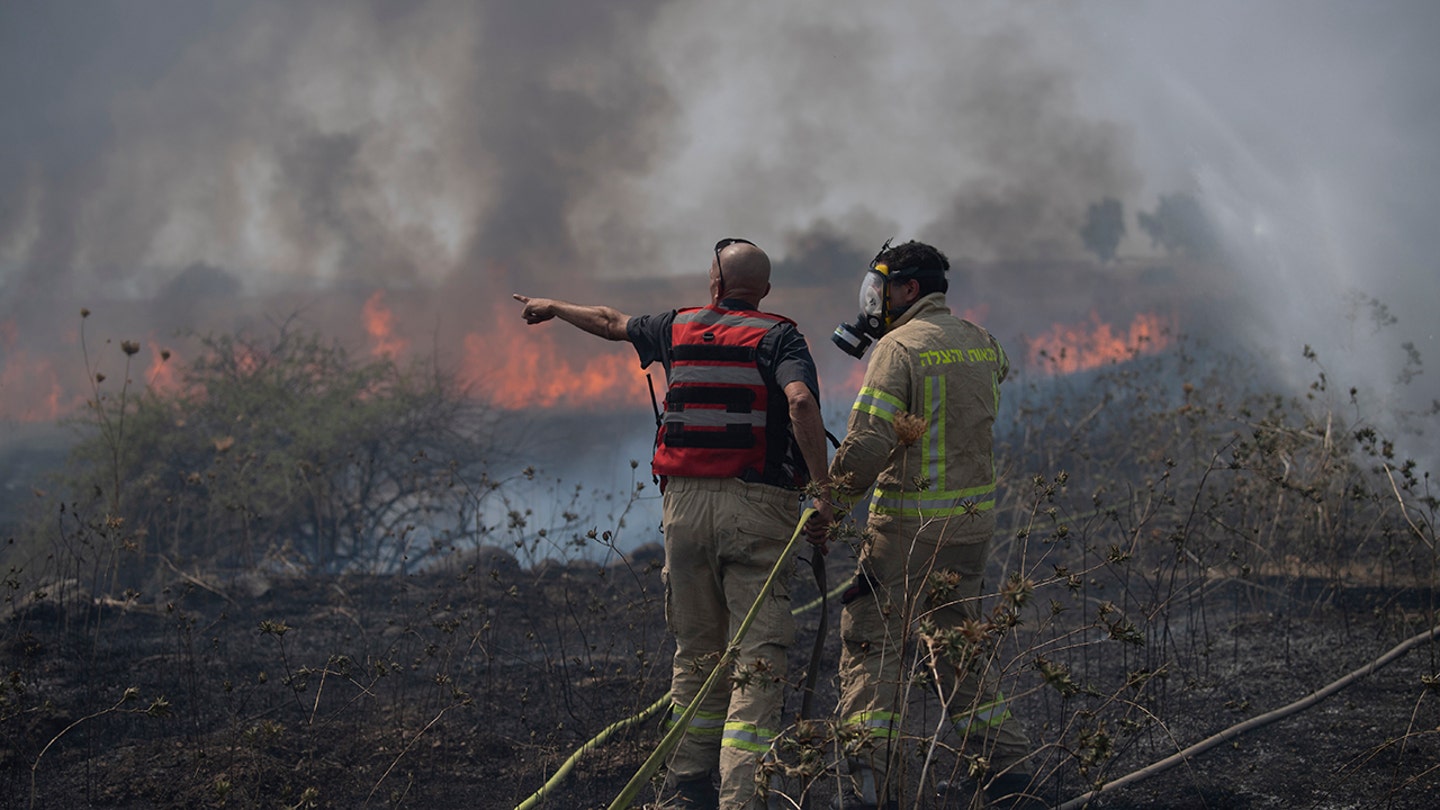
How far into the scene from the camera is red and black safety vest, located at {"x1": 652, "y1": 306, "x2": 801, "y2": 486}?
12.9 ft

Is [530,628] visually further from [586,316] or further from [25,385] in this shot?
[25,385]

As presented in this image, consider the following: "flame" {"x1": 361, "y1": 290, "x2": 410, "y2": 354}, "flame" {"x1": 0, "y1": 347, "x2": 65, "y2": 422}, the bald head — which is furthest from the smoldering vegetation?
"flame" {"x1": 361, "y1": 290, "x2": 410, "y2": 354}

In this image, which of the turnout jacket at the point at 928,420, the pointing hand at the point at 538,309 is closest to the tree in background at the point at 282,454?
the pointing hand at the point at 538,309

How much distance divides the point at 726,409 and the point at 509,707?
2.55 meters

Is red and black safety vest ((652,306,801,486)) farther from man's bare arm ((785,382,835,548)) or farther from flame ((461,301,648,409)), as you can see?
flame ((461,301,648,409))

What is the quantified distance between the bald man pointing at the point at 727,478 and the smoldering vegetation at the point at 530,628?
42 centimetres

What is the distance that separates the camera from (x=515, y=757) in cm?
Answer: 484

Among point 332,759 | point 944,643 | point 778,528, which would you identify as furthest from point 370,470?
point 944,643

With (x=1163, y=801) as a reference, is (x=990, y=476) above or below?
above

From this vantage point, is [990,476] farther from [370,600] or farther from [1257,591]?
[370,600]

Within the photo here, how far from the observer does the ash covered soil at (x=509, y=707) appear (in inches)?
Result: 164

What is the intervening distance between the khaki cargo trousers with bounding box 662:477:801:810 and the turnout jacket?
0.36 meters

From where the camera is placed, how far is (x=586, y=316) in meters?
4.49

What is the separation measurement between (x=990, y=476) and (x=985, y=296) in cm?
1325
